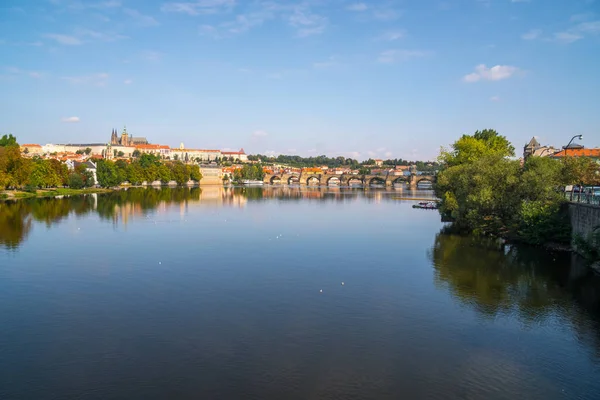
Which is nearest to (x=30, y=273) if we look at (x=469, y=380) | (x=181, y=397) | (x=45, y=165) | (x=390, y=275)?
(x=181, y=397)

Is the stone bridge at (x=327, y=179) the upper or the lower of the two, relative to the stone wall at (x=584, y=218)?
upper

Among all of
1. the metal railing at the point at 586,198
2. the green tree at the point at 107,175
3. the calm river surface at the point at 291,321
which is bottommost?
the calm river surface at the point at 291,321

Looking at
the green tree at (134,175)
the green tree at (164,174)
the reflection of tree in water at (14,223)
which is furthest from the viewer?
the green tree at (164,174)

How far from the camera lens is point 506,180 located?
31609 mm

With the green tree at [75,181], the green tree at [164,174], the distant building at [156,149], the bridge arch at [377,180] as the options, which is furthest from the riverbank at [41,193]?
the distant building at [156,149]

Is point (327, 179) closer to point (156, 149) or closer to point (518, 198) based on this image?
point (156, 149)

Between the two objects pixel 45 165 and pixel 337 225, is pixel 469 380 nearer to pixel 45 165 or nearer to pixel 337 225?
pixel 337 225

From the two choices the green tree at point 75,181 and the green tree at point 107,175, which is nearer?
the green tree at point 75,181

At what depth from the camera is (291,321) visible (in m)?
15.4

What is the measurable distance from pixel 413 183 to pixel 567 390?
116 meters

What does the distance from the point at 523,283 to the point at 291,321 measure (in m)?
11.2

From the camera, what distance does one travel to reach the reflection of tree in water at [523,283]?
54.9 feet

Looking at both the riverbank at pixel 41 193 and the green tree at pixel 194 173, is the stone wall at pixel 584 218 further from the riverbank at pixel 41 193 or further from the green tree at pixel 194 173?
the green tree at pixel 194 173

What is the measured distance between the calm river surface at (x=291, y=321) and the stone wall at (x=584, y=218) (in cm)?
175
